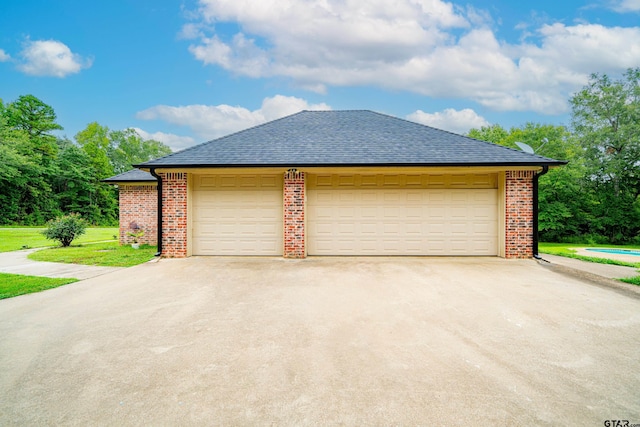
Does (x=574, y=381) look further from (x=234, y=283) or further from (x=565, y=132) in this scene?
(x=565, y=132)

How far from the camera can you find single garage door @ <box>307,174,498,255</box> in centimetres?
866

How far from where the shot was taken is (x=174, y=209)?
27.7ft

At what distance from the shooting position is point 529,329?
12.1 ft

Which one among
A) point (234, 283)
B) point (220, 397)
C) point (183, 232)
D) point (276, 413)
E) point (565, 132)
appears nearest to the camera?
point (276, 413)

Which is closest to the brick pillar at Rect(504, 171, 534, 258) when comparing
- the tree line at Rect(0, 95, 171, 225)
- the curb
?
the curb

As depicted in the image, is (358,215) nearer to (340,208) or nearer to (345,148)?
(340,208)

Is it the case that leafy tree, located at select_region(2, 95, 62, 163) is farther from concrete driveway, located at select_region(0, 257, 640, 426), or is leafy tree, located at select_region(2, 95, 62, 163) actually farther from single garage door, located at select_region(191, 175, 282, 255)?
concrete driveway, located at select_region(0, 257, 640, 426)

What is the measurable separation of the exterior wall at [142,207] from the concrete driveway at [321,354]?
668cm

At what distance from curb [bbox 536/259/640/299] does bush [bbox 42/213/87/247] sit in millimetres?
17464

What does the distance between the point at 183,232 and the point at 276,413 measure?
742 centimetres

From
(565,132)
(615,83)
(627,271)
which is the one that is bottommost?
(627,271)

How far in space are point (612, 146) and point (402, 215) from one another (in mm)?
23505

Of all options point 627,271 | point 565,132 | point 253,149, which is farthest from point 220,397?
point 565,132

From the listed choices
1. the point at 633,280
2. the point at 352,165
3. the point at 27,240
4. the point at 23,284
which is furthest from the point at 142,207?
the point at 633,280
